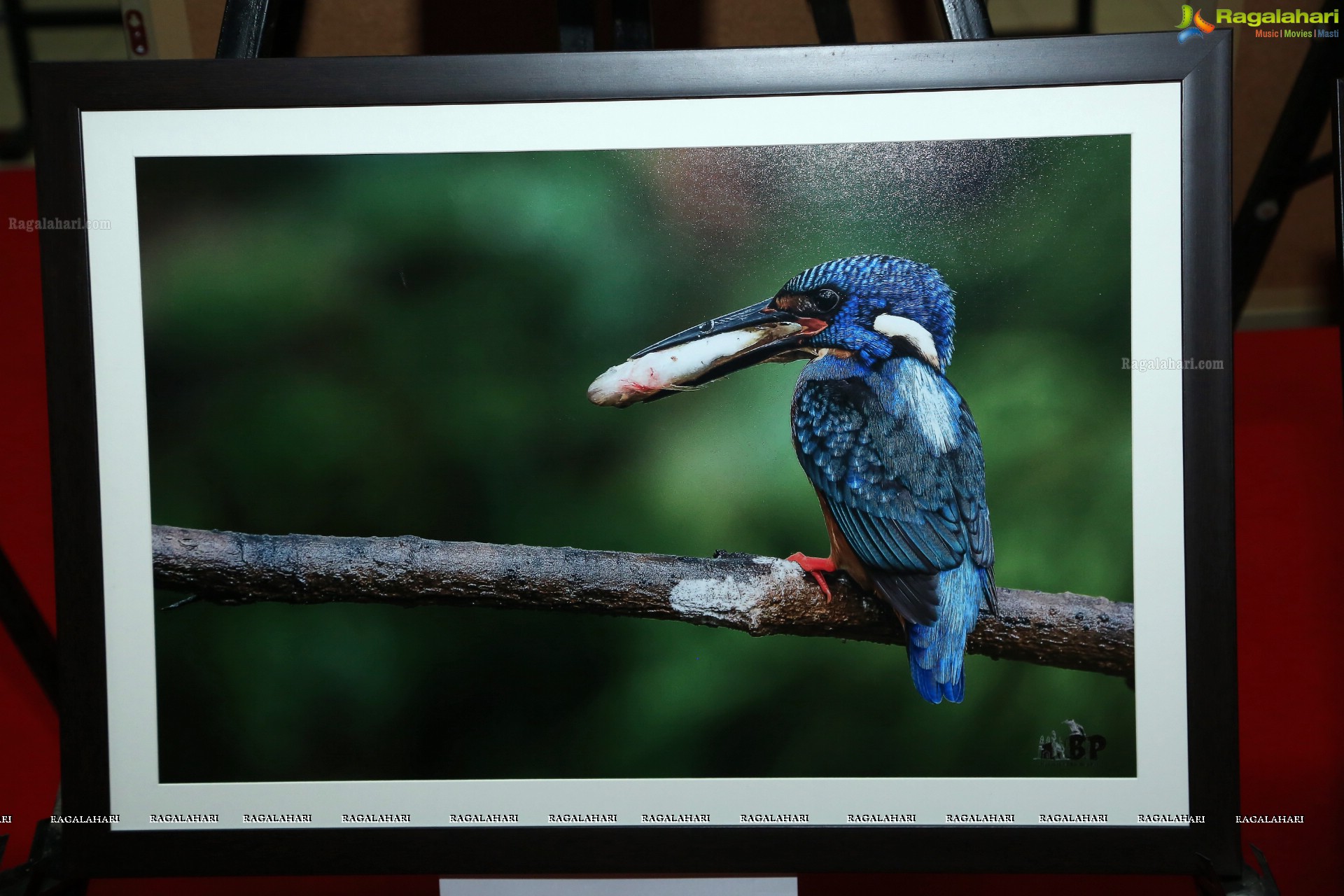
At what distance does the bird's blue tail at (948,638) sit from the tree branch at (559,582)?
0.04 feet

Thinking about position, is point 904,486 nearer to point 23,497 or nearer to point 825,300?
point 825,300

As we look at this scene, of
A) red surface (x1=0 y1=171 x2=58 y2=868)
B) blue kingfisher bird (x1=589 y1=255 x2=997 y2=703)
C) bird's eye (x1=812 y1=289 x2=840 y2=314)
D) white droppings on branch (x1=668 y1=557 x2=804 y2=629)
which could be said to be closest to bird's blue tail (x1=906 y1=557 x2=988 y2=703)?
blue kingfisher bird (x1=589 y1=255 x2=997 y2=703)

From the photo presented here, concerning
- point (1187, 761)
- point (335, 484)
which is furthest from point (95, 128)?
point (1187, 761)

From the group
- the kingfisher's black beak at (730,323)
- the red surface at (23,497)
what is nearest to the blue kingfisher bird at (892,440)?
the kingfisher's black beak at (730,323)

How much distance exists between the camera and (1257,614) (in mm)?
917

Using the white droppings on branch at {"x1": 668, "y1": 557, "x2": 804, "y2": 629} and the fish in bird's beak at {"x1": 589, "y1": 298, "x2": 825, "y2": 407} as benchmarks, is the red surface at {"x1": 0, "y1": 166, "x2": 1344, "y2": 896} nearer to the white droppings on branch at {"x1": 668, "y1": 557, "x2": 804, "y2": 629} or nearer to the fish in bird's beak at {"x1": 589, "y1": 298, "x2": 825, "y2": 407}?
the white droppings on branch at {"x1": 668, "y1": 557, "x2": 804, "y2": 629}

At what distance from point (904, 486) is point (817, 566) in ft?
0.35

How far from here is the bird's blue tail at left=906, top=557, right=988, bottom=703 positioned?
26.9 inches

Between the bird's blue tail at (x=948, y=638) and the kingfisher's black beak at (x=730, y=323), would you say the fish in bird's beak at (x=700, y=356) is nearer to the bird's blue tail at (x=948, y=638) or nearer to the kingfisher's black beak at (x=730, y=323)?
the kingfisher's black beak at (x=730, y=323)

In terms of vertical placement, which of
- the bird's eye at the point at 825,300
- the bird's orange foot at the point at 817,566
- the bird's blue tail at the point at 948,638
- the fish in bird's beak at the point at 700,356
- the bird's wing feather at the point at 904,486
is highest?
the bird's eye at the point at 825,300

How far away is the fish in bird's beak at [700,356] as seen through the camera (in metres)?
0.68
